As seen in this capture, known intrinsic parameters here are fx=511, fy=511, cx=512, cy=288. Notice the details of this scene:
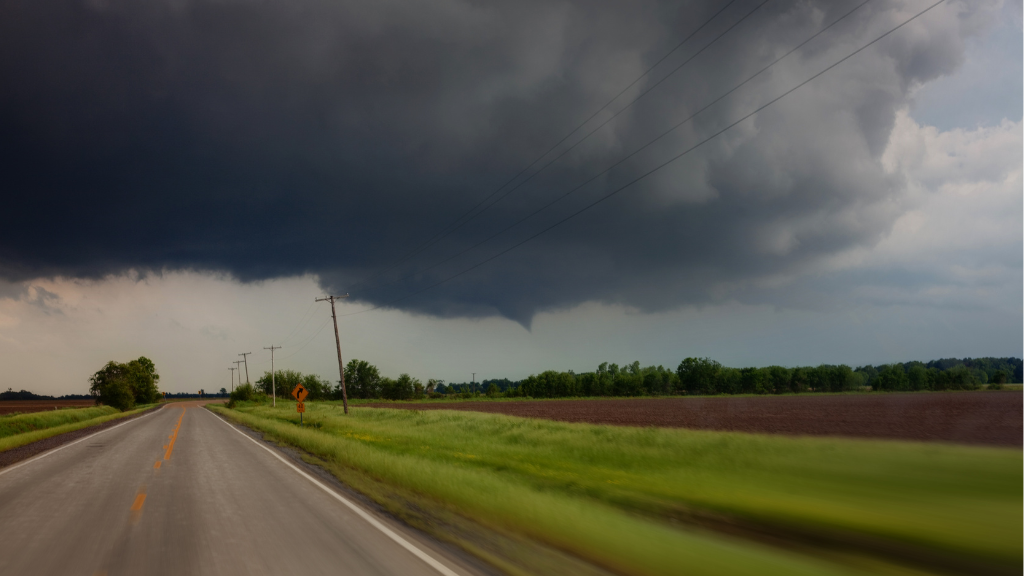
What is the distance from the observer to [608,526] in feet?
27.5

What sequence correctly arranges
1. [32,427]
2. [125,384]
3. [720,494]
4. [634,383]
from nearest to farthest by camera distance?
[720,494] < [32,427] < [125,384] < [634,383]

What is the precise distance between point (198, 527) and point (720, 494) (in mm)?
10105

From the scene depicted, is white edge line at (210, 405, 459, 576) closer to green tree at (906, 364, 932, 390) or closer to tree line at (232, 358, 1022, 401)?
green tree at (906, 364, 932, 390)

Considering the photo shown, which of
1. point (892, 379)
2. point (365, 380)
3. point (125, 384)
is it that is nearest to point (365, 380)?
point (365, 380)

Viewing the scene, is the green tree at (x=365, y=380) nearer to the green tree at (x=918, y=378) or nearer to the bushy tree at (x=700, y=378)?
the bushy tree at (x=700, y=378)

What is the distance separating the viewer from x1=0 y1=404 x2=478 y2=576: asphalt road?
20.2 ft

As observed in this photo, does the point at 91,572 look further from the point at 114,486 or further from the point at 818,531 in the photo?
the point at 818,531

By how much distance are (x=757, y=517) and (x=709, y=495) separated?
1.67m

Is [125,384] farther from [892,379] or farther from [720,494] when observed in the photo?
[892,379]

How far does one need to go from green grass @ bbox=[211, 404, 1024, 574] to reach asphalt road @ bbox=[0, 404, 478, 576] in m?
2.12

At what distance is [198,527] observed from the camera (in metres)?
7.93

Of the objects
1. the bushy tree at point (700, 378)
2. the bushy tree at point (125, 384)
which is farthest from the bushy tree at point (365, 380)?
the bushy tree at point (700, 378)

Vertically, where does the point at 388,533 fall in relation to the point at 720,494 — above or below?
above

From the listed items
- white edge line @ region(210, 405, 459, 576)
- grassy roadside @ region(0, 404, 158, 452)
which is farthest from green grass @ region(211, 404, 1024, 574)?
grassy roadside @ region(0, 404, 158, 452)
